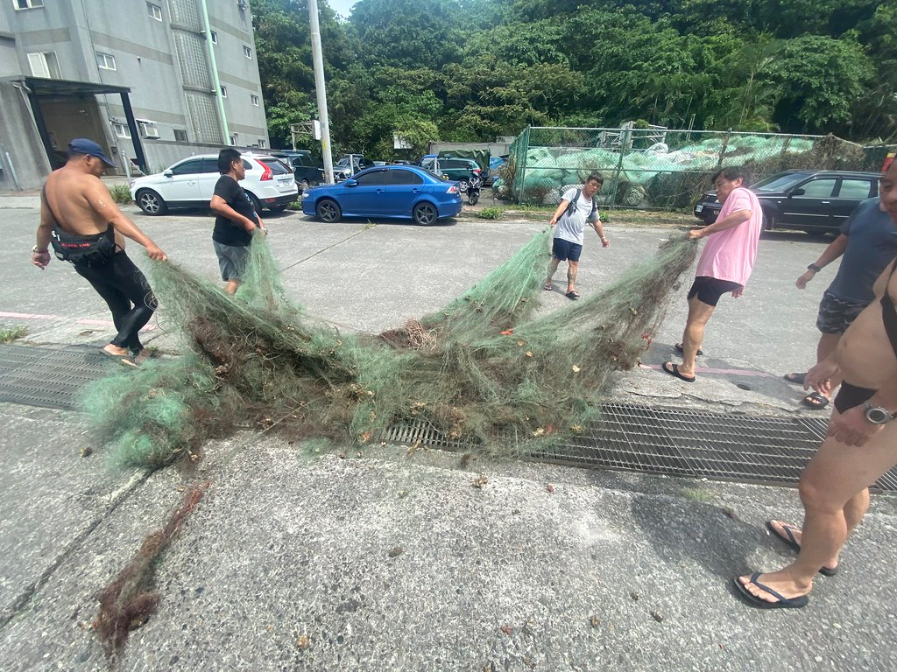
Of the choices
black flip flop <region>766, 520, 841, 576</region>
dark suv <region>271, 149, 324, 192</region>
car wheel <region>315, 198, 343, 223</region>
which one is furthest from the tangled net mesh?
dark suv <region>271, 149, 324, 192</region>

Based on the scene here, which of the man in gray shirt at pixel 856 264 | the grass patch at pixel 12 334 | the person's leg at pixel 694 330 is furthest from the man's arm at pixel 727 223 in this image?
the grass patch at pixel 12 334

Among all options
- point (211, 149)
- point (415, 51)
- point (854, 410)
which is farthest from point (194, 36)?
point (854, 410)

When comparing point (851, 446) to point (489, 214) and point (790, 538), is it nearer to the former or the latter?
point (790, 538)

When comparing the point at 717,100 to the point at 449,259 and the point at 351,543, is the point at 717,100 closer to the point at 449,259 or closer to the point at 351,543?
the point at 449,259

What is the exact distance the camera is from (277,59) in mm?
38250

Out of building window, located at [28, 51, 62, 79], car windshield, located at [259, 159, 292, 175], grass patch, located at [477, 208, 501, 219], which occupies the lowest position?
grass patch, located at [477, 208, 501, 219]

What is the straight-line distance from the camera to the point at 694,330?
12.5 feet

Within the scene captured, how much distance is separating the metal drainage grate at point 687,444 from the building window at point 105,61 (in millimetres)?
27187

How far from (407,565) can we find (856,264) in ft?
12.5

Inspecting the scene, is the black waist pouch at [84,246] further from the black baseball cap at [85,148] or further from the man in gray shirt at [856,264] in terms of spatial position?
the man in gray shirt at [856,264]

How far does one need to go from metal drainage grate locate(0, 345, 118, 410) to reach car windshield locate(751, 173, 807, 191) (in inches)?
550

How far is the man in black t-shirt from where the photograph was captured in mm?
4114

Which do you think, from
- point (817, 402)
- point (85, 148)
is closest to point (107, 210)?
point (85, 148)

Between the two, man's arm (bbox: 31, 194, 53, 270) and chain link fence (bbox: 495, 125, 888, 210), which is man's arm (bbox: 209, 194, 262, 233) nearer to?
man's arm (bbox: 31, 194, 53, 270)
